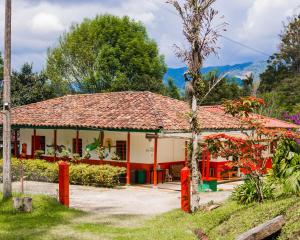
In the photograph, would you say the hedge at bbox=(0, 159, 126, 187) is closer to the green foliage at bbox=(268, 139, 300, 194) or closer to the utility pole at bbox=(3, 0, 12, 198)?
the utility pole at bbox=(3, 0, 12, 198)

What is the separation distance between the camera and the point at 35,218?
13242 millimetres

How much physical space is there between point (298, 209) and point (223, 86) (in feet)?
128

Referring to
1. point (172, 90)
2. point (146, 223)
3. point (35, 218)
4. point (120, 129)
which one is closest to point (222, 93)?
point (172, 90)

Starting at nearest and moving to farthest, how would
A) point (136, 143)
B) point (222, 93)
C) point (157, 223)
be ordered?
point (157, 223) < point (136, 143) < point (222, 93)

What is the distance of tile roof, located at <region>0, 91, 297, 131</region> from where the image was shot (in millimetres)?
22953

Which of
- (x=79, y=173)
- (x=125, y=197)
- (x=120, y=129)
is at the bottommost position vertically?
(x=125, y=197)

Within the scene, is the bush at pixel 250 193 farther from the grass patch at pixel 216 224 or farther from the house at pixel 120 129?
the house at pixel 120 129

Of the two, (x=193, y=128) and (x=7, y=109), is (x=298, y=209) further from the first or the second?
(x=7, y=109)

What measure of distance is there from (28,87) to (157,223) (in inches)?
1216

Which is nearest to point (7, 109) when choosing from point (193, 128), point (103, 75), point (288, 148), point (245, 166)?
point (193, 128)

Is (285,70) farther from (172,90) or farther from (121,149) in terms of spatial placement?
(121,149)

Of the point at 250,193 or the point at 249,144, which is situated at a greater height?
the point at 249,144

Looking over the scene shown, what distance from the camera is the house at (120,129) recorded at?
22969 millimetres

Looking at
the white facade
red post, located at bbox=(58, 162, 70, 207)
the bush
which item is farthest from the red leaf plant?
the white facade
